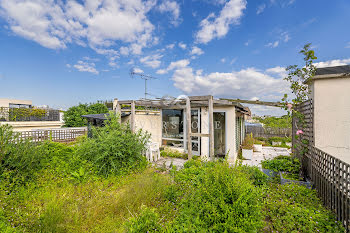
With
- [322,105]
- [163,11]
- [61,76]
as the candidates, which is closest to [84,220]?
[322,105]

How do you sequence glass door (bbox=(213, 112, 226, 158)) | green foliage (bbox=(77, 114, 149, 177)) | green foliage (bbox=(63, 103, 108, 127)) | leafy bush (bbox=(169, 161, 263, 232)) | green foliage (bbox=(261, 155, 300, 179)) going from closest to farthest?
leafy bush (bbox=(169, 161, 263, 232)), green foliage (bbox=(261, 155, 300, 179)), green foliage (bbox=(77, 114, 149, 177)), glass door (bbox=(213, 112, 226, 158)), green foliage (bbox=(63, 103, 108, 127))

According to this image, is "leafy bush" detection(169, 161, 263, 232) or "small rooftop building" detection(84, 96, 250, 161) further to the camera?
"small rooftop building" detection(84, 96, 250, 161)

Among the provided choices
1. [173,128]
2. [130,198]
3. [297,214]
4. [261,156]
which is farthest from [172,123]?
[297,214]

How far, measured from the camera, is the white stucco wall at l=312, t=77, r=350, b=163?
11.6ft

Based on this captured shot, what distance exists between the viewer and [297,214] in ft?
7.28

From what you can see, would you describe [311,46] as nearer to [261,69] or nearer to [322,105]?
[322,105]

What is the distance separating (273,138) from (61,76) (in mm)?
20204

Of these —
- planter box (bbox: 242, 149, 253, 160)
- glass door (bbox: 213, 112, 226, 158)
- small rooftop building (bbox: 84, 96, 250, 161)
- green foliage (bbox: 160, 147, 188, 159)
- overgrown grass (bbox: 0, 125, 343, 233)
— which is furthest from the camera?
planter box (bbox: 242, 149, 253, 160)

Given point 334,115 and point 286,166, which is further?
point 286,166

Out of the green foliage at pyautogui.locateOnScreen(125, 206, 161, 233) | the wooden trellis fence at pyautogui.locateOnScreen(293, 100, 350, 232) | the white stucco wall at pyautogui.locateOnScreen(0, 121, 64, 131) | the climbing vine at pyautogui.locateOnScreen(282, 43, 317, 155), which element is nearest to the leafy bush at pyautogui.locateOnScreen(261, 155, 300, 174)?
the wooden trellis fence at pyautogui.locateOnScreen(293, 100, 350, 232)

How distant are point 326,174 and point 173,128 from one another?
610 cm

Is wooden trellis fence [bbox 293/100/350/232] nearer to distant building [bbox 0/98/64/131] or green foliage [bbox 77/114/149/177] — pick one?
green foliage [bbox 77/114/149/177]

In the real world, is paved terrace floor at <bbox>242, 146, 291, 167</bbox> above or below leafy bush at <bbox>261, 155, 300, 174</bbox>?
below

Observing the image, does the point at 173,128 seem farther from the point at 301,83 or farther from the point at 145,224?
the point at 145,224
